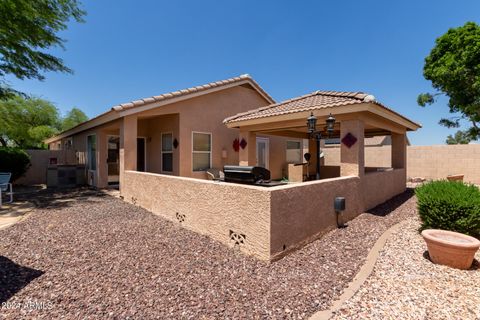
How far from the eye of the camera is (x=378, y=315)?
9.14 ft

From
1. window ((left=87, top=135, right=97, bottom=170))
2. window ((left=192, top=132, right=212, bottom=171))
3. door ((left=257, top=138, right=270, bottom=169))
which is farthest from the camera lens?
door ((left=257, top=138, right=270, bottom=169))

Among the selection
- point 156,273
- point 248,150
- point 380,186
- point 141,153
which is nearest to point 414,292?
point 156,273

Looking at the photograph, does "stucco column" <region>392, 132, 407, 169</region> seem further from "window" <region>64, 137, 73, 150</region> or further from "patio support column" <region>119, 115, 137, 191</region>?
"window" <region>64, 137, 73, 150</region>

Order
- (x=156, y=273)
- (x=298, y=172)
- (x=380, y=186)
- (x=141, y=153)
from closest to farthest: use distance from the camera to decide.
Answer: (x=156, y=273), (x=380, y=186), (x=298, y=172), (x=141, y=153)

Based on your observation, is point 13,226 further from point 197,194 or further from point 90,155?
point 90,155

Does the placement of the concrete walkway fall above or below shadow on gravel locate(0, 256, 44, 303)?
below

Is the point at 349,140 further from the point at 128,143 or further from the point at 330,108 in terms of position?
the point at 128,143

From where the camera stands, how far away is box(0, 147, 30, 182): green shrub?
1196 cm

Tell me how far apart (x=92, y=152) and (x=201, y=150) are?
21.3 feet

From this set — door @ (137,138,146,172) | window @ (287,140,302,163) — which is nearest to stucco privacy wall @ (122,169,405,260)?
door @ (137,138,146,172)

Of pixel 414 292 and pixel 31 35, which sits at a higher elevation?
pixel 31 35

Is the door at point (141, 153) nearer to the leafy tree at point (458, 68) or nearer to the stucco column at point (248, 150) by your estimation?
the stucco column at point (248, 150)

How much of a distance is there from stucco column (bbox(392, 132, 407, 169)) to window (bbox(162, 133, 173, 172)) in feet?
36.0

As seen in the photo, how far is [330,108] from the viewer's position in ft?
23.2
